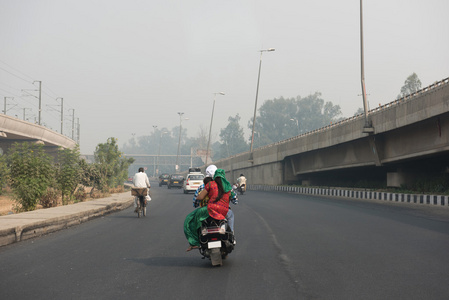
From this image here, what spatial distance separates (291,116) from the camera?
15088cm

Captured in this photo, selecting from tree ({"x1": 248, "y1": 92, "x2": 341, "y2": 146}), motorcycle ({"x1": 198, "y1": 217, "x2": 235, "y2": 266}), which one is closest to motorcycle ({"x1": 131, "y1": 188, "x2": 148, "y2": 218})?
motorcycle ({"x1": 198, "y1": 217, "x2": 235, "y2": 266})

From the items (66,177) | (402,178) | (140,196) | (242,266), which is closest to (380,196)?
(402,178)

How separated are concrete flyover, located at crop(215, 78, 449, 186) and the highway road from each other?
37.8 feet

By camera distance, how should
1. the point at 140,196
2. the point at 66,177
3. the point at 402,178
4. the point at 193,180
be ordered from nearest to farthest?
the point at 140,196
the point at 66,177
the point at 402,178
the point at 193,180

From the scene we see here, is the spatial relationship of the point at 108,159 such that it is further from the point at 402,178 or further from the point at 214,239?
the point at 214,239

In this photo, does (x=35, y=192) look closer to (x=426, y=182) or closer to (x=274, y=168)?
(x=426, y=182)

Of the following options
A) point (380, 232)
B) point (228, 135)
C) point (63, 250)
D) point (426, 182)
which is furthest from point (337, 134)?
point (228, 135)

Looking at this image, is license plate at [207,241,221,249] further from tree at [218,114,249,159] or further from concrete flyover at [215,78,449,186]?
tree at [218,114,249,159]

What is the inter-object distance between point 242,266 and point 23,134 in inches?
1837

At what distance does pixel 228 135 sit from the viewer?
554 ft

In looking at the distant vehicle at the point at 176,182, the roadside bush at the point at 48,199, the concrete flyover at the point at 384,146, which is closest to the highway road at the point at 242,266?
the roadside bush at the point at 48,199

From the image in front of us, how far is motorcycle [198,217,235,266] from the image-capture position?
27.5ft

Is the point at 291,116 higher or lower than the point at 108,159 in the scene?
higher

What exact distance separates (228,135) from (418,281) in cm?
16180
